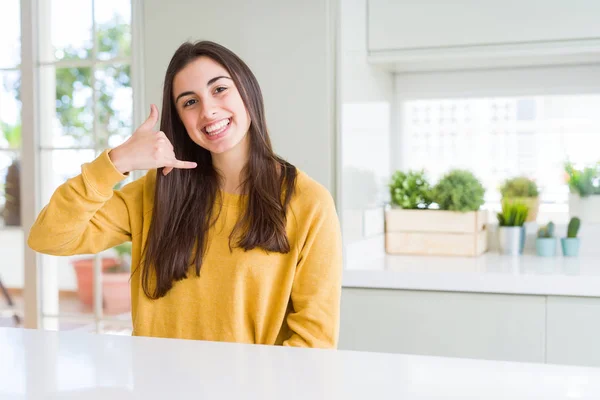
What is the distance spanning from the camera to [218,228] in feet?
4.83

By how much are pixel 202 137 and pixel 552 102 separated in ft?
5.43

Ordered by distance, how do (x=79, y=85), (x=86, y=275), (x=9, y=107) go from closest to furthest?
1. (x=79, y=85)
2. (x=86, y=275)
3. (x=9, y=107)

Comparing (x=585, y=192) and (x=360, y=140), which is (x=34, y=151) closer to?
(x=360, y=140)

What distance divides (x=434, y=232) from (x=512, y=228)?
297mm

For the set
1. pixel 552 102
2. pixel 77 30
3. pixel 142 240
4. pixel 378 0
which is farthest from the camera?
pixel 77 30

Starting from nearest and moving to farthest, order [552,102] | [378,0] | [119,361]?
[119,361]
[378,0]
[552,102]

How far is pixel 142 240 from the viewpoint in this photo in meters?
1.53

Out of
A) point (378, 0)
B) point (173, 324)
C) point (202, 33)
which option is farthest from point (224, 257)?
point (378, 0)

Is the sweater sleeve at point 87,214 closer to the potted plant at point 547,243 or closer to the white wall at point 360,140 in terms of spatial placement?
the white wall at point 360,140

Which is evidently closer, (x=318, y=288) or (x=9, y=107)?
(x=318, y=288)

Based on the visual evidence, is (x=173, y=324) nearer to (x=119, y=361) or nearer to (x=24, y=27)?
(x=119, y=361)

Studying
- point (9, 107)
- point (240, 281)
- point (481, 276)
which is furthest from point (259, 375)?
point (9, 107)

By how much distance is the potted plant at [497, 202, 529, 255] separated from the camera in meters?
2.47

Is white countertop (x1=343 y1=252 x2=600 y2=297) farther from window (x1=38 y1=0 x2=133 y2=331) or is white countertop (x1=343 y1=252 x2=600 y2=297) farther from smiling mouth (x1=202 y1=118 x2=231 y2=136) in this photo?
window (x1=38 y1=0 x2=133 y2=331)
